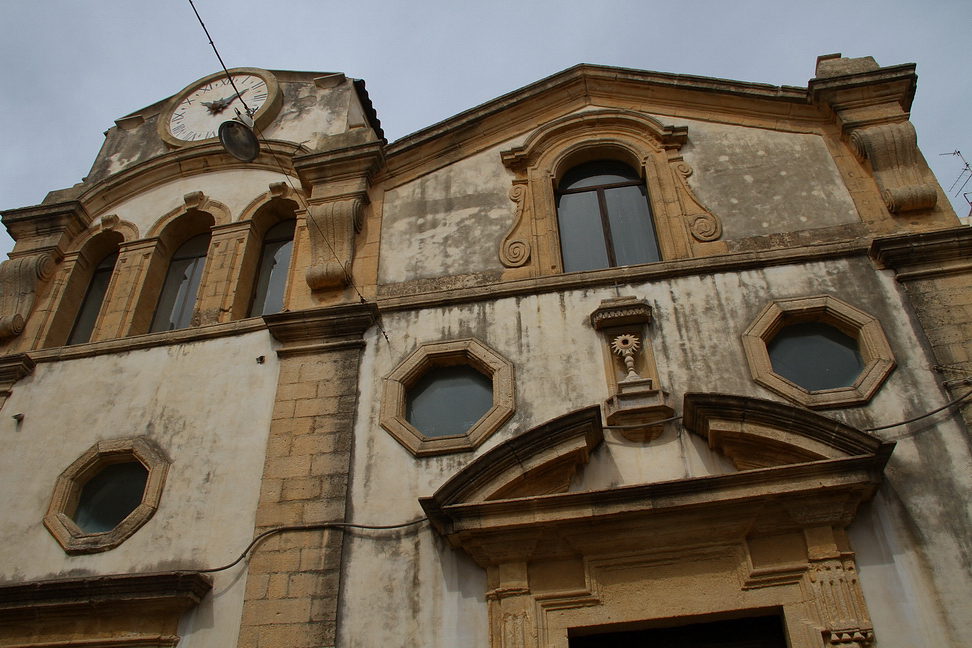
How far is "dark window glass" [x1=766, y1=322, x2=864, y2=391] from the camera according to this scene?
751 centimetres

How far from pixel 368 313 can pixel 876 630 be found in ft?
18.4

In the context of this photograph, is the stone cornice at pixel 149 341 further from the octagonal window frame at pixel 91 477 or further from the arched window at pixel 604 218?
the arched window at pixel 604 218

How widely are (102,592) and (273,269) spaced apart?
4699 millimetres

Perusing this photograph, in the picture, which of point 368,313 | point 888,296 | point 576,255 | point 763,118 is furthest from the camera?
point 763,118

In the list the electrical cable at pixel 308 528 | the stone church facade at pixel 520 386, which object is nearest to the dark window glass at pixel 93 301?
the stone church facade at pixel 520 386

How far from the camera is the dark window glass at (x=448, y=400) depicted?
7.86 metres

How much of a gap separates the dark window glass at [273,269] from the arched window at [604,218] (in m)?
3.72

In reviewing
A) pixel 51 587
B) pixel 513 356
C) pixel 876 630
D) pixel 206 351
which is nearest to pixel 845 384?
pixel 876 630

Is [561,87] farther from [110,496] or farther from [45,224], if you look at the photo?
[45,224]

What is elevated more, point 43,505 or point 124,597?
point 43,505

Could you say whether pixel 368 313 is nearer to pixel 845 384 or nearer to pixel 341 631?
pixel 341 631

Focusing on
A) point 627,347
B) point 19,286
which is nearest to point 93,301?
point 19,286

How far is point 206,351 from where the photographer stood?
8953 millimetres

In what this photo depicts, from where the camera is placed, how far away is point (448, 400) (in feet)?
26.5
